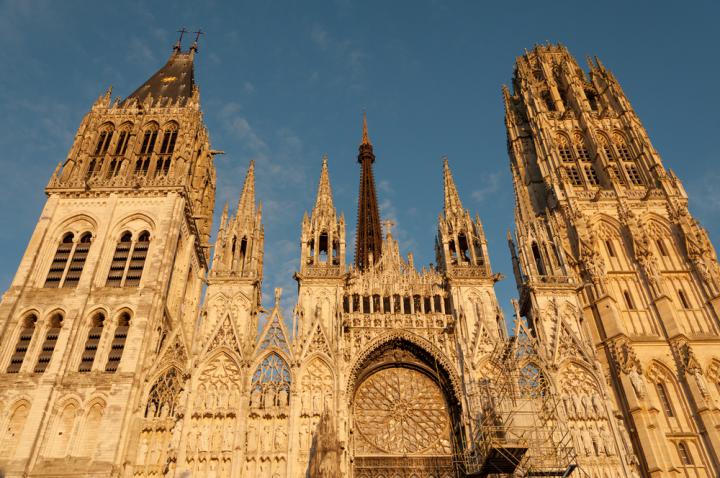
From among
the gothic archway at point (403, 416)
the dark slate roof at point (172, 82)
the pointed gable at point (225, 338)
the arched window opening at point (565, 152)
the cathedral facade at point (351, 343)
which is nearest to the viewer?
the cathedral facade at point (351, 343)

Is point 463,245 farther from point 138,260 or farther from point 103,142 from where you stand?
point 103,142

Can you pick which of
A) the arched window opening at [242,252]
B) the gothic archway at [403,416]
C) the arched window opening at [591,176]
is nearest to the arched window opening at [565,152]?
the arched window opening at [591,176]

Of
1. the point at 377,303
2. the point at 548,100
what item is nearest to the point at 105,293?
the point at 377,303

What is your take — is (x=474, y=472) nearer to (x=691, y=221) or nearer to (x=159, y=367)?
(x=159, y=367)

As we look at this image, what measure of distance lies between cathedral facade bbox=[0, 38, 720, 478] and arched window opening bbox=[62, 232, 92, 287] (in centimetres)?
9

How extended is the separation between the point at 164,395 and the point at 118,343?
3021 mm

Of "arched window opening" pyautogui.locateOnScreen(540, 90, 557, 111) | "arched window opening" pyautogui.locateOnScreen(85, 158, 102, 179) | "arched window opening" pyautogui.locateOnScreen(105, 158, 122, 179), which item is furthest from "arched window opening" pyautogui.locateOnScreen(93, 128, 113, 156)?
"arched window opening" pyautogui.locateOnScreen(540, 90, 557, 111)

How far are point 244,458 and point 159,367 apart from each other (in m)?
5.30

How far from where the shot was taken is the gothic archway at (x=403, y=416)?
21859 mm

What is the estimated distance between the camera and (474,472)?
2036 cm

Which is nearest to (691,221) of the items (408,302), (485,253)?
(485,253)

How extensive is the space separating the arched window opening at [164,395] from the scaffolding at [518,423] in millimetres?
11263

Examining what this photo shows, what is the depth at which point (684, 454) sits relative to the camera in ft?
73.1

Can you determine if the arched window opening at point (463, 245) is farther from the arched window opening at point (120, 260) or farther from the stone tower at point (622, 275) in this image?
the arched window opening at point (120, 260)
